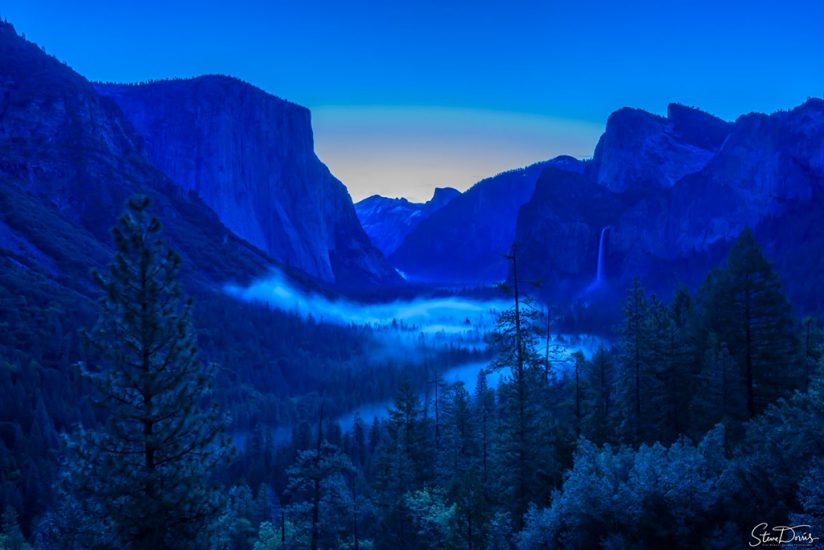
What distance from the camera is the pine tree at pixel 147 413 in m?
15.1

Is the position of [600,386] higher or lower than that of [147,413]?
lower

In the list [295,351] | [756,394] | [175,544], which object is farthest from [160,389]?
[295,351]

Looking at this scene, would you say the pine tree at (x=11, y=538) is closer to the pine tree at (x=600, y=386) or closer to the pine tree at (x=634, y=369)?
the pine tree at (x=600, y=386)

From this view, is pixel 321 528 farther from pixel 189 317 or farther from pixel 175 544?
pixel 189 317

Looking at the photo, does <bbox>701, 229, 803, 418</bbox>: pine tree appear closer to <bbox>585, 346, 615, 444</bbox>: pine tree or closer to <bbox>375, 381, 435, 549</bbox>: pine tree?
<bbox>585, 346, 615, 444</bbox>: pine tree

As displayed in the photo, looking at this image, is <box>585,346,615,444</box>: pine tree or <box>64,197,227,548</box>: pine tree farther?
<box>585,346,615,444</box>: pine tree

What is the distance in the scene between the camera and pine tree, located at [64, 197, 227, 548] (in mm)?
15148

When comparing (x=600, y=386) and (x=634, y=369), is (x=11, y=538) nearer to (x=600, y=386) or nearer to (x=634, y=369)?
(x=600, y=386)

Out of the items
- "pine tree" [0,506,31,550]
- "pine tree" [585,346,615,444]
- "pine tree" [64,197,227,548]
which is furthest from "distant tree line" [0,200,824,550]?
"pine tree" [0,506,31,550]

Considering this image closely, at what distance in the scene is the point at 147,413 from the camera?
16.0 meters

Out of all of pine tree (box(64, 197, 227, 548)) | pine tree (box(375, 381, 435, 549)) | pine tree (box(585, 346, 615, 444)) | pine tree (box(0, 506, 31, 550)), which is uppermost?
pine tree (box(64, 197, 227, 548))

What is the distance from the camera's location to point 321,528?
27844 millimetres

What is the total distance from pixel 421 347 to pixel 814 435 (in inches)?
7212

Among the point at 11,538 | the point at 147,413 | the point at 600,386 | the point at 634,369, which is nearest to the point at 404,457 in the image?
the point at 634,369
